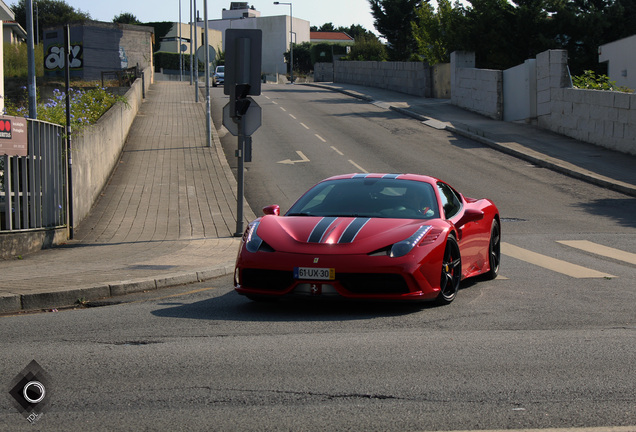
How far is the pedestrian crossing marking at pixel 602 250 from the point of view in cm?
1157

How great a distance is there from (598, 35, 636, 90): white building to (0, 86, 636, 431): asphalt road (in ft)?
87.5

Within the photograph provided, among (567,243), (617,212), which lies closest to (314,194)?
(567,243)

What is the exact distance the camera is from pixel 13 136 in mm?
11734

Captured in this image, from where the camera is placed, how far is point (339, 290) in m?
7.31

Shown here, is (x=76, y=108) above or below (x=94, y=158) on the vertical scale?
above

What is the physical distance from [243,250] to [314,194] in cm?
142

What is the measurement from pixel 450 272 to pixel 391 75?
140 feet

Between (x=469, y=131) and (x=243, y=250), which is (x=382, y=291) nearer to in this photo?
(x=243, y=250)

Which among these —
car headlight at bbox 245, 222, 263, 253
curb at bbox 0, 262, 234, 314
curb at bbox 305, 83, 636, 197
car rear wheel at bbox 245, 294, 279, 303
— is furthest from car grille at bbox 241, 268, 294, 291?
curb at bbox 305, 83, 636, 197

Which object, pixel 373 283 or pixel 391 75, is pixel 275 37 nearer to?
pixel 391 75

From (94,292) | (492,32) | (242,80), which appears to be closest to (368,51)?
(492,32)

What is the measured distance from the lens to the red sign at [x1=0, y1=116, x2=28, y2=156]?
38.0 feet

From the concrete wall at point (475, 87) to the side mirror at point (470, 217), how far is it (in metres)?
26.2

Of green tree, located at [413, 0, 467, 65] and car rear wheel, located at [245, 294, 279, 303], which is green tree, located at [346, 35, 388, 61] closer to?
green tree, located at [413, 0, 467, 65]
